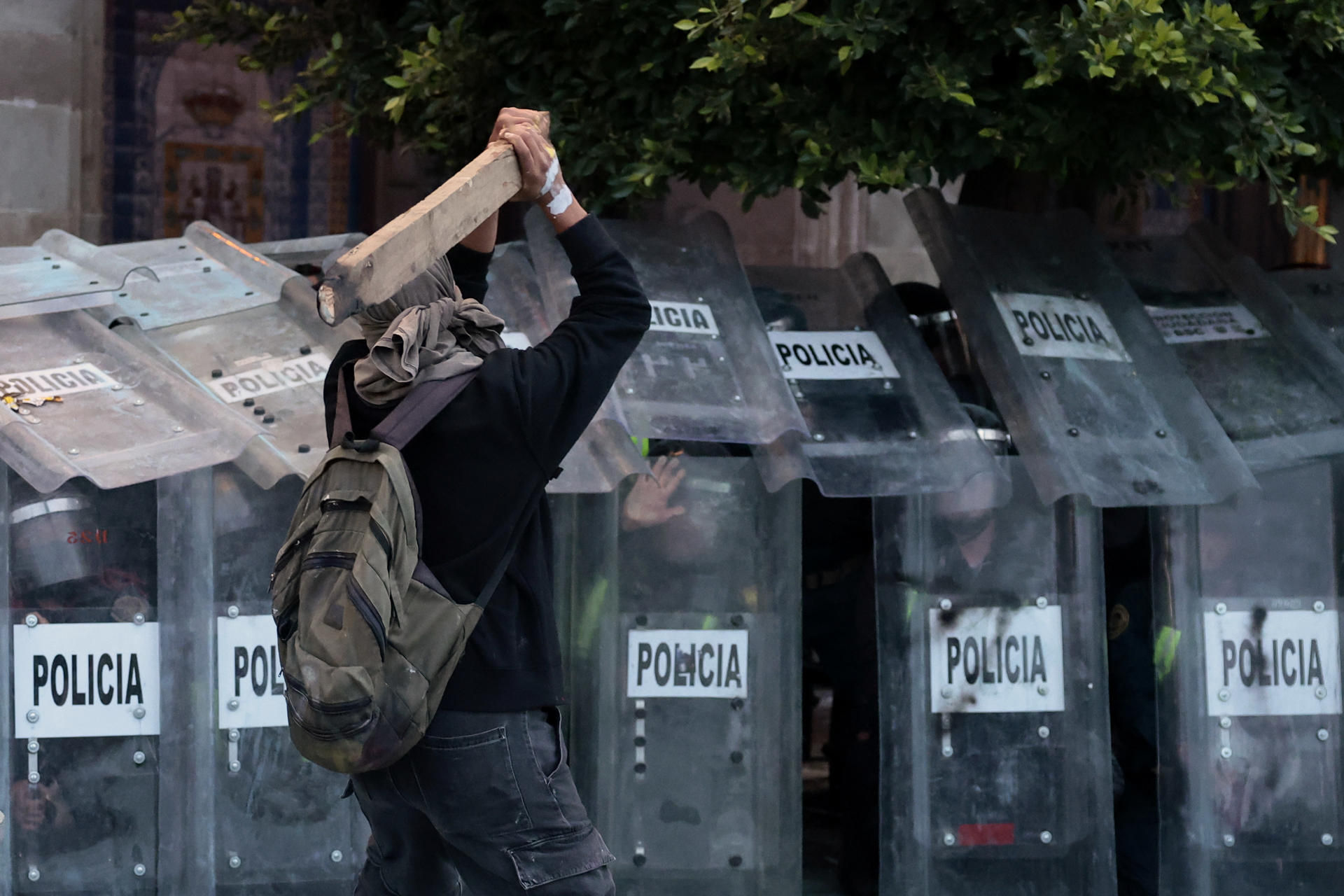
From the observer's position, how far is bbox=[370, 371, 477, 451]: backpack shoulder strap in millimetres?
2641

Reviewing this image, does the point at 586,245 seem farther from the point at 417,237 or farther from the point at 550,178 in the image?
Answer: the point at 417,237

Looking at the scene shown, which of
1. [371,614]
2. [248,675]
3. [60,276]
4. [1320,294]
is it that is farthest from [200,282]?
[1320,294]

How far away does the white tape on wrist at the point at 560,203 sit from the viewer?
289 cm

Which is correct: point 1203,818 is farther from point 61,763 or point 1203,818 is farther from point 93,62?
point 93,62

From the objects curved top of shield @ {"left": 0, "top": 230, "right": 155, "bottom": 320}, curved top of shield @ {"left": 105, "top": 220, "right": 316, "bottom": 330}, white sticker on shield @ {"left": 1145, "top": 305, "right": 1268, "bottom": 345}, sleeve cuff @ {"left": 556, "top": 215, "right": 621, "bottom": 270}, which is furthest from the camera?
white sticker on shield @ {"left": 1145, "top": 305, "right": 1268, "bottom": 345}

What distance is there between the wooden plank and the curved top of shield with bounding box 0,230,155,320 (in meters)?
1.64

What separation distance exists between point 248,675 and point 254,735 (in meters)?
0.15

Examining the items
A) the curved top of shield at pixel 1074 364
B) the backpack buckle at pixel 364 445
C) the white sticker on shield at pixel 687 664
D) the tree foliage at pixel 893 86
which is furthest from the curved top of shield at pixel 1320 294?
the backpack buckle at pixel 364 445

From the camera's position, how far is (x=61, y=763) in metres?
3.76

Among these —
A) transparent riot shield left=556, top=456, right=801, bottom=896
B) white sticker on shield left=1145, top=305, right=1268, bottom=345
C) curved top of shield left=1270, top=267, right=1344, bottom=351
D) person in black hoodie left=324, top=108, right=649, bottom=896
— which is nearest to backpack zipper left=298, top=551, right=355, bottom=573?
person in black hoodie left=324, top=108, right=649, bottom=896

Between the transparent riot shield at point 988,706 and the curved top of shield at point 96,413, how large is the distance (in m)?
1.73

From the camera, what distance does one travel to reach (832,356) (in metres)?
4.44

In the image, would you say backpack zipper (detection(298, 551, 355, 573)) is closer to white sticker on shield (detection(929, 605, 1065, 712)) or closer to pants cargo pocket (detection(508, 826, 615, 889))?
pants cargo pocket (detection(508, 826, 615, 889))

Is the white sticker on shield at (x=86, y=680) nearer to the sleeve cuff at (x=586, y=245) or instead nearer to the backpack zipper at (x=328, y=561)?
the backpack zipper at (x=328, y=561)
